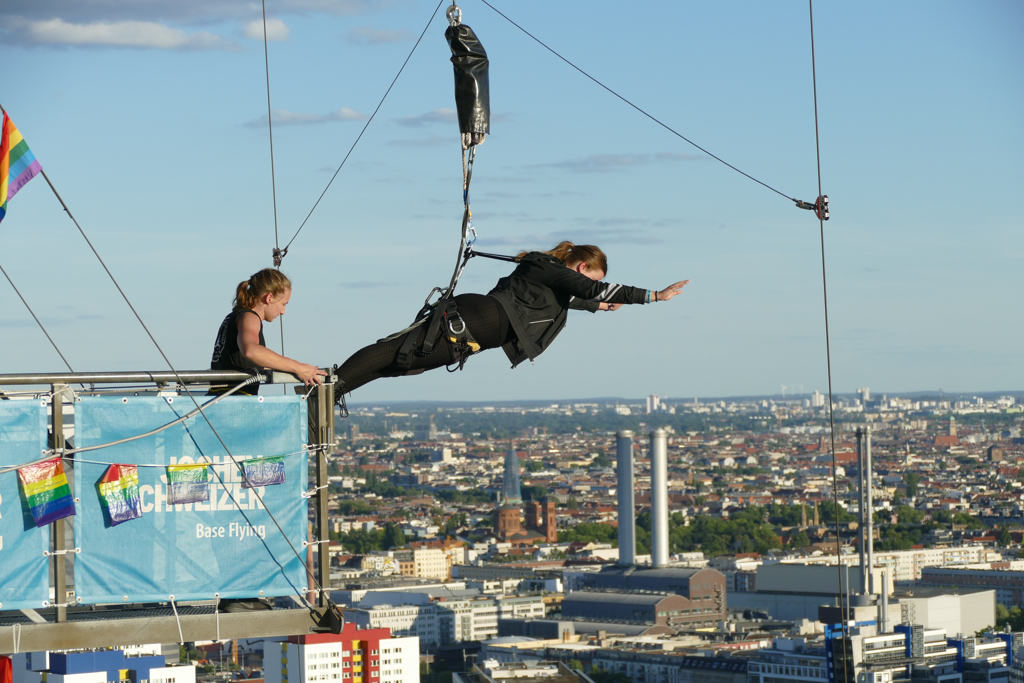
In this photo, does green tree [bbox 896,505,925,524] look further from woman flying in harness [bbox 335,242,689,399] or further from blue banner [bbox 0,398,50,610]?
blue banner [bbox 0,398,50,610]

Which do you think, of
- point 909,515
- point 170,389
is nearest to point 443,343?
point 170,389

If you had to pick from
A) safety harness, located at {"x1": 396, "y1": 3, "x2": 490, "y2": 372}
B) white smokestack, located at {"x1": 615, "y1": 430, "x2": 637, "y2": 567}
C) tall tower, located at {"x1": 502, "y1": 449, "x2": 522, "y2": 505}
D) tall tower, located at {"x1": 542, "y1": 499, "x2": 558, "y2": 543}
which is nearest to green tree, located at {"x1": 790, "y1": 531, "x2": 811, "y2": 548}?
white smokestack, located at {"x1": 615, "y1": 430, "x2": 637, "y2": 567}

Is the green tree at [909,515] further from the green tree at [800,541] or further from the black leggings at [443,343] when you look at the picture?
the black leggings at [443,343]

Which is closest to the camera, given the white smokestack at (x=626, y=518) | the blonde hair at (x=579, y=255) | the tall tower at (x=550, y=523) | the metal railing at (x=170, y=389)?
the metal railing at (x=170, y=389)

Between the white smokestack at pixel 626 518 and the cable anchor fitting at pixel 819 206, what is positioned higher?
the cable anchor fitting at pixel 819 206

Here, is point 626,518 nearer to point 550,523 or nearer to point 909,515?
point 550,523

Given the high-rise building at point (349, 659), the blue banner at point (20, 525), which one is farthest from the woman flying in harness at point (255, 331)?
the high-rise building at point (349, 659)

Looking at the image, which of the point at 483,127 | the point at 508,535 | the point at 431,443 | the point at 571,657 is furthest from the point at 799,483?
the point at 483,127
